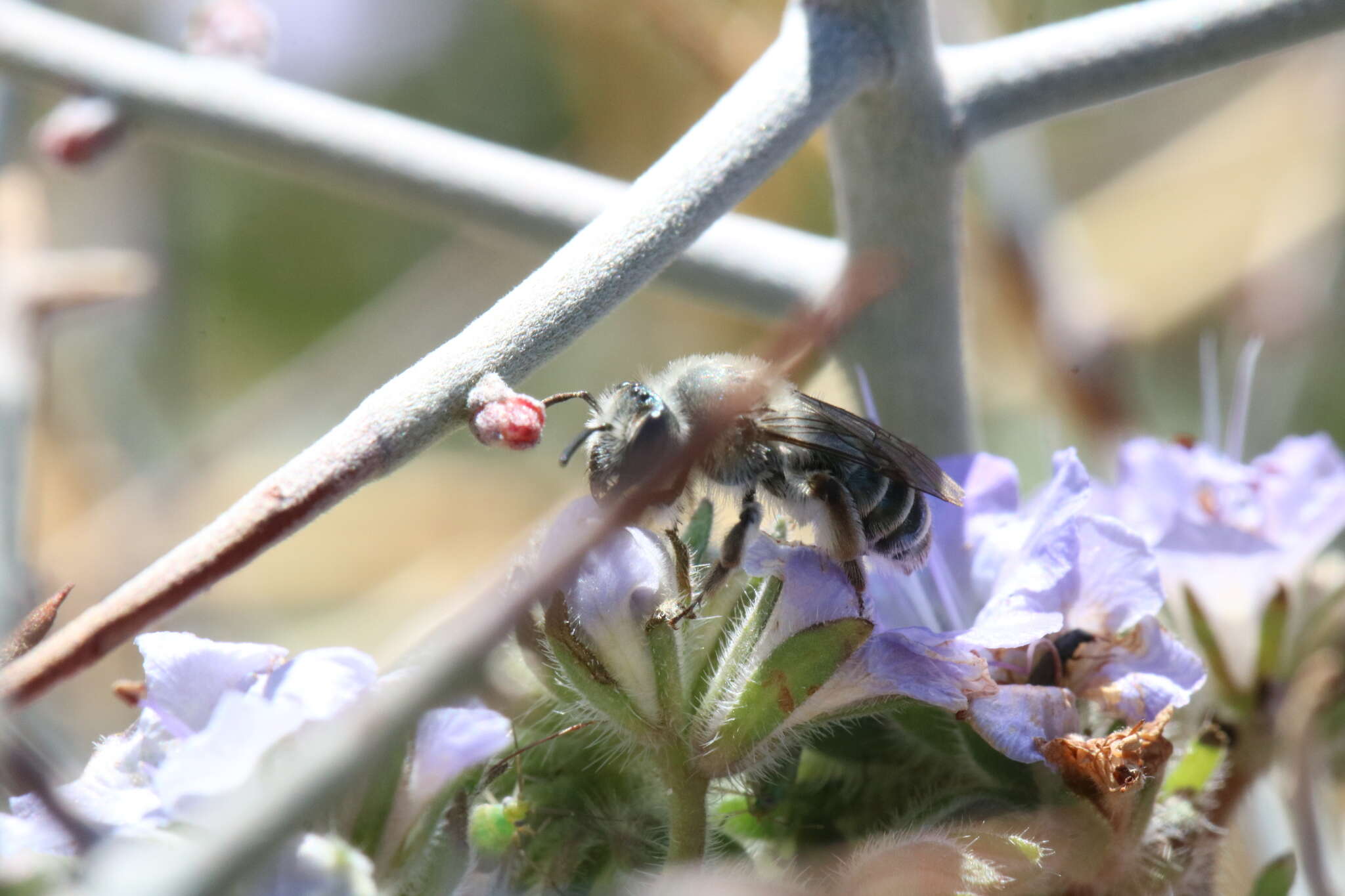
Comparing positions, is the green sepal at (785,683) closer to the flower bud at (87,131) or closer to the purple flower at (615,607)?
the purple flower at (615,607)

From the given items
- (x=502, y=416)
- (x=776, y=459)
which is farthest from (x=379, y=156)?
(x=502, y=416)

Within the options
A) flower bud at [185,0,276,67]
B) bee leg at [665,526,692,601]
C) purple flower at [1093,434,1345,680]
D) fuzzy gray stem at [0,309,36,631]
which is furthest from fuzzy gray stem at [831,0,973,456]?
fuzzy gray stem at [0,309,36,631]

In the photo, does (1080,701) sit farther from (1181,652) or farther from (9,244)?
(9,244)

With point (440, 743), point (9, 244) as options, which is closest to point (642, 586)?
point (440, 743)

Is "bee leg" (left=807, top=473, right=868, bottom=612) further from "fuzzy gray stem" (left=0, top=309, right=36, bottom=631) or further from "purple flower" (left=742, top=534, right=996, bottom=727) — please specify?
"fuzzy gray stem" (left=0, top=309, right=36, bottom=631)

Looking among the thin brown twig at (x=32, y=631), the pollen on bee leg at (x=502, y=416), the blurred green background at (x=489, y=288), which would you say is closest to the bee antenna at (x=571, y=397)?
the pollen on bee leg at (x=502, y=416)
